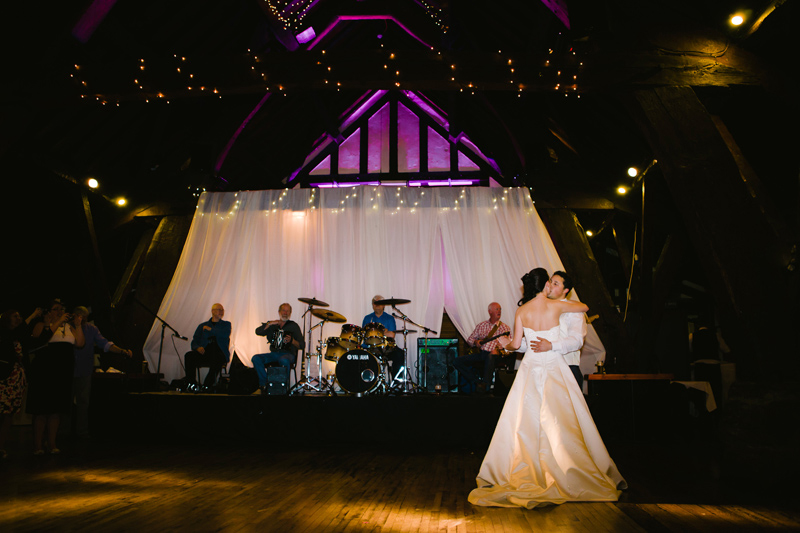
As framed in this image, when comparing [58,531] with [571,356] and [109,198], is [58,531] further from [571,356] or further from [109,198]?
[109,198]

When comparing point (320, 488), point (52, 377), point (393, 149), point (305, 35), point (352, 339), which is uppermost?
point (305, 35)

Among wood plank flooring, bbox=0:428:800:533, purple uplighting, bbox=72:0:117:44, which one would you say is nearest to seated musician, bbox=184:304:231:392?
wood plank flooring, bbox=0:428:800:533

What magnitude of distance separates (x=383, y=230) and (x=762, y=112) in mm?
5399

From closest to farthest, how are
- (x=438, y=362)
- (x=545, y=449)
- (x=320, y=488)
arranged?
(x=545, y=449) < (x=320, y=488) < (x=438, y=362)

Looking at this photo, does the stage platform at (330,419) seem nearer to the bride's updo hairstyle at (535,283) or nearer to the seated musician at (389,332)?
the seated musician at (389,332)

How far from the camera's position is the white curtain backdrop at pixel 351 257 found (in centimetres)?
898

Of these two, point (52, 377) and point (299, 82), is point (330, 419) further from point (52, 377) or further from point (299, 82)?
point (299, 82)

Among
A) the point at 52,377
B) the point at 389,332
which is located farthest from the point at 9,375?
the point at 389,332

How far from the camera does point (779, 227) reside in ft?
17.6

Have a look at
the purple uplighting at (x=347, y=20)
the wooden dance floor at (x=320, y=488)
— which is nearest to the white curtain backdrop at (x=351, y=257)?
the purple uplighting at (x=347, y=20)

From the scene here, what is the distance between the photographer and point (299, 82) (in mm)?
5895

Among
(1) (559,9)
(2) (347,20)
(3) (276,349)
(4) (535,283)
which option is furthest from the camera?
(2) (347,20)

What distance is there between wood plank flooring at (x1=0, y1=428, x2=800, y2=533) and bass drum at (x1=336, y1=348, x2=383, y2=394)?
5.77 feet

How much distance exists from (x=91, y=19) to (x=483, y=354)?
5988mm
